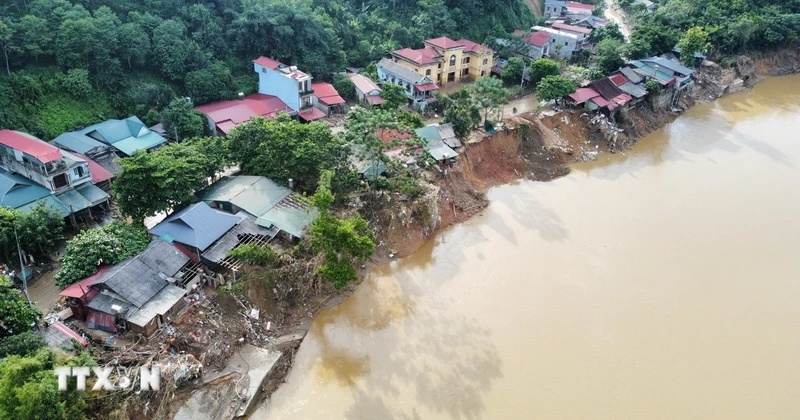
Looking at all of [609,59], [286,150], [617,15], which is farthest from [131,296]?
[617,15]

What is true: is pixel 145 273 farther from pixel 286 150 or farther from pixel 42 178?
pixel 286 150

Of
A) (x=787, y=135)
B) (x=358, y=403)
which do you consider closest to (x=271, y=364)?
(x=358, y=403)

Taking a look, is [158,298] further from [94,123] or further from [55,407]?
[94,123]

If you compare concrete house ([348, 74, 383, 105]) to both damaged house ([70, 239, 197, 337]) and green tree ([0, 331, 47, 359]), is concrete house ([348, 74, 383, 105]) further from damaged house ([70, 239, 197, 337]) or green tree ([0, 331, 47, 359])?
green tree ([0, 331, 47, 359])

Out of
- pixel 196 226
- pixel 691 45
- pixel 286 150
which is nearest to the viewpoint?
pixel 196 226

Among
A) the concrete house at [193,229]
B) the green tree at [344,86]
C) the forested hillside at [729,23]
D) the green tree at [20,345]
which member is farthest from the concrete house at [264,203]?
the forested hillside at [729,23]
